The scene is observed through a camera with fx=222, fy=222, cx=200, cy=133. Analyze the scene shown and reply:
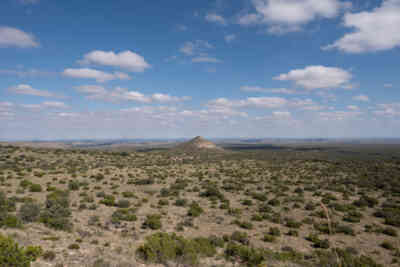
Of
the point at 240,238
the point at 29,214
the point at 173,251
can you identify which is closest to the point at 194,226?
the point at 240,238

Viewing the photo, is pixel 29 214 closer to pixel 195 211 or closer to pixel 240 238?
pixel 195 211

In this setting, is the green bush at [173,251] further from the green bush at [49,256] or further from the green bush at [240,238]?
the green bush at [49,256]

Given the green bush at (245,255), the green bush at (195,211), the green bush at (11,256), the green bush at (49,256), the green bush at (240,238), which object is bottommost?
the green bush at (195,211)

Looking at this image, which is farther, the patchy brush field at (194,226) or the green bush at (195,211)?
the green bush at (195,211)

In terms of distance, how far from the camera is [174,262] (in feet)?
28.1

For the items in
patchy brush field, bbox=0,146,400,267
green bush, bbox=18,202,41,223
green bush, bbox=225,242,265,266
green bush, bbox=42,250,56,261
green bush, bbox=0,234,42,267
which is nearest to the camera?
green bush, bbox=0,234,42,267

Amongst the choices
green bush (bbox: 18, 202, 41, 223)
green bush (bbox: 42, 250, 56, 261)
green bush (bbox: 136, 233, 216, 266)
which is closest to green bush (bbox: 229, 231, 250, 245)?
green bush (bbox: 136, 233, 216, 266)

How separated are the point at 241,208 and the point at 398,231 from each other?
1013cm

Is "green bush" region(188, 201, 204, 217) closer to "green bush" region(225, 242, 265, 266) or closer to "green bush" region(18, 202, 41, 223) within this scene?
"green bush" region(225, 242, 265, 266)

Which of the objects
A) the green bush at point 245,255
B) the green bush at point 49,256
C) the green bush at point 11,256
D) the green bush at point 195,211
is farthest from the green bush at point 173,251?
the green bush at point 195,211

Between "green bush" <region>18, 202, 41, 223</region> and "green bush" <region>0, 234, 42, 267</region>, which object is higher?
"green bush" <region>0, 234, 42, 267</region>

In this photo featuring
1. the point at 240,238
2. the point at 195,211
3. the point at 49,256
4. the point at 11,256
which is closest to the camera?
the point at 11,256

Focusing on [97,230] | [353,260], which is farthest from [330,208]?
[97,230]

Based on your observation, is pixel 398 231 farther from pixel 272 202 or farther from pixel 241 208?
pixel 241 208
